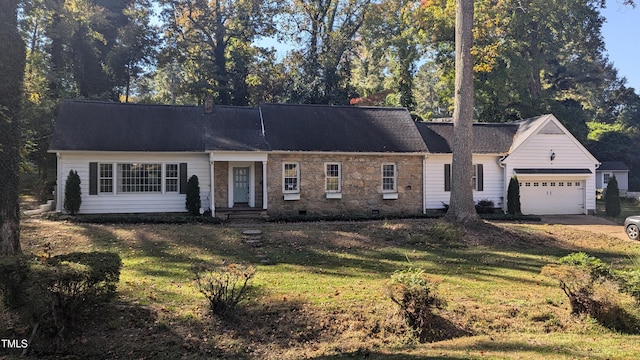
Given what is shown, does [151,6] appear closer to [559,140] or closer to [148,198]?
[148,198]

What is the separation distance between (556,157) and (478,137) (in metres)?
4.41

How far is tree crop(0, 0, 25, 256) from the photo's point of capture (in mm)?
8070

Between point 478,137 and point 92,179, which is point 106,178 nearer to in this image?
point 92,179

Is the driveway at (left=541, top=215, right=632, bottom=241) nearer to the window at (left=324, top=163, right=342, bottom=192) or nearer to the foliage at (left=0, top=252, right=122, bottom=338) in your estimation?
the window at (left=324, top=163, right=342, bottom=192)

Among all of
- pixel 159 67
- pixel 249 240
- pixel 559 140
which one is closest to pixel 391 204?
pixel 249 240

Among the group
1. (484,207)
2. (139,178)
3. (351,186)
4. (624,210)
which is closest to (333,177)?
(351,186)

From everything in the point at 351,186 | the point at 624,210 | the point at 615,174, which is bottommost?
the point at 624,210

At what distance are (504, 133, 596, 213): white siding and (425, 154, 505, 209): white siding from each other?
662 mm

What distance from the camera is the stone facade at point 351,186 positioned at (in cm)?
1912

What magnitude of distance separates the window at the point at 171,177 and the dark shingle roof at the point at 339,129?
443cm

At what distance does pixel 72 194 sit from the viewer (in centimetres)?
1697

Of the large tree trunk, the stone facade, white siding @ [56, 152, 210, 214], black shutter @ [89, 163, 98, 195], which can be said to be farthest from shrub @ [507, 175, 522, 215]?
black shutter @ [89, 163, 98, 195]

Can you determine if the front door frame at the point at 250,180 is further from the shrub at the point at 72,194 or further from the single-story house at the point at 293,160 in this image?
the shrub at the point at 72,194

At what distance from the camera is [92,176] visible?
1759cm
